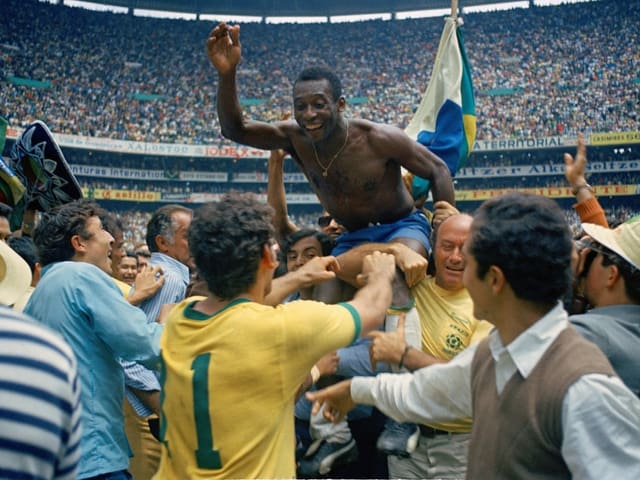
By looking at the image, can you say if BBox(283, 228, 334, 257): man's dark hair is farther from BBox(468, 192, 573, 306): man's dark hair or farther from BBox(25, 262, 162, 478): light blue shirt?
BBox(468, 192, 573, 306): man's dark hair

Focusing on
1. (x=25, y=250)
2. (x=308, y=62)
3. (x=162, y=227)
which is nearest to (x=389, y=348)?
(x=162, y=227)

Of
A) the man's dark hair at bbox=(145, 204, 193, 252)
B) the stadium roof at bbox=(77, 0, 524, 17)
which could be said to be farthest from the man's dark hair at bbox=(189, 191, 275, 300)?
the stadium roof at bbox=(77, 0, 524, 17)

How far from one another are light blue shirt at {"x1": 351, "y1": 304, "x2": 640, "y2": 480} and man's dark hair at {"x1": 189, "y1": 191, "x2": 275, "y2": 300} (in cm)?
51

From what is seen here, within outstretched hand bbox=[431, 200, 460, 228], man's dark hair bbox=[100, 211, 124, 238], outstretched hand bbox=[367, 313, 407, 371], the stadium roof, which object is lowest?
outstretched hand bbox=[367, 313, 407, 371]

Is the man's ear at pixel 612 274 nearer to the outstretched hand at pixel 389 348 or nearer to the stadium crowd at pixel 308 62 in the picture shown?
the outstretched hand at pixel 389 348

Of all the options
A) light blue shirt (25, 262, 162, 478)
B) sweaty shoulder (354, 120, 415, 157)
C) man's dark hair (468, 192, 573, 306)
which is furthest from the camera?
sweaty shoulder (354, 120, 415, 157)

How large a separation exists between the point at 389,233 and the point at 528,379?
1.92 meters

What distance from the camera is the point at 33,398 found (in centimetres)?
95

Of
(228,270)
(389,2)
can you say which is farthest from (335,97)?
(389,2)

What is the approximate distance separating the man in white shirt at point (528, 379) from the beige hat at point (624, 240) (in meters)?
0.72

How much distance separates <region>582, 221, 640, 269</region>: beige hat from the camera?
2.23 m

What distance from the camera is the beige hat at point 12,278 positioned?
2.08 meters

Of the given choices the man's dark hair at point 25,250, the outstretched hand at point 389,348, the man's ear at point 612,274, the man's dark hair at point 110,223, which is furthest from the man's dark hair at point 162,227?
the man's ear at point 612,274

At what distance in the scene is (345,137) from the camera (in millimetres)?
3455
